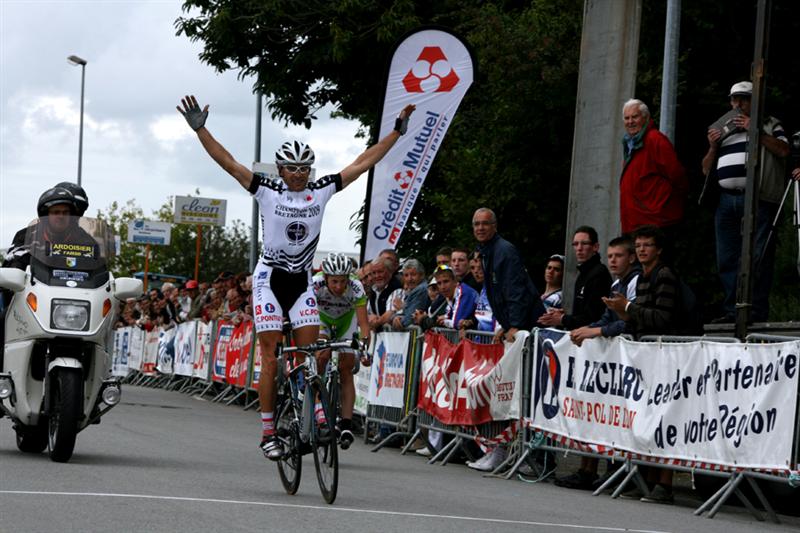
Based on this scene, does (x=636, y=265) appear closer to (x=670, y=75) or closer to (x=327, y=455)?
(x=327, y=455)

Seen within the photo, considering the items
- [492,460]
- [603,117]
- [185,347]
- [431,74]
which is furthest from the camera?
[185,347]

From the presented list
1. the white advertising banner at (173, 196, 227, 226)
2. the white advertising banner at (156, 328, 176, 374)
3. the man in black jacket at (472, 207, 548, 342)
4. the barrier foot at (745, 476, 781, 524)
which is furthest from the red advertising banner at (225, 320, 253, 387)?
the white advertising banner at (173, 196, 227, 226)

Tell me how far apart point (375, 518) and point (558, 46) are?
1701 cm

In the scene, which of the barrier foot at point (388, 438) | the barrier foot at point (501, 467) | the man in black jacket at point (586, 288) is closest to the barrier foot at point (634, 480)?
the man in black jacket at point (586, 288)

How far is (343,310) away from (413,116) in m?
5.07

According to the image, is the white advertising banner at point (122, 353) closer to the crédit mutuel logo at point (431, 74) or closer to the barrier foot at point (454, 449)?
the crédit mutuel logo at point (431, 74)

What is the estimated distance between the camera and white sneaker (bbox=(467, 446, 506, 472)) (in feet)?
47.0

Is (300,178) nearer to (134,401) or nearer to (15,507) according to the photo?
(15,507)

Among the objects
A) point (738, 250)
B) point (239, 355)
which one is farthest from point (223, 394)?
point (738, 250)

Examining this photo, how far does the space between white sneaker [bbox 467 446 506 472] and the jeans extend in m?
2.32

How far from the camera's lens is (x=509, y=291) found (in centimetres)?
1398

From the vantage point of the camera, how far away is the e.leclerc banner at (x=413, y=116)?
61.4ft

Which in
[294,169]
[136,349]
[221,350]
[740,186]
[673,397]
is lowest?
[136,349]

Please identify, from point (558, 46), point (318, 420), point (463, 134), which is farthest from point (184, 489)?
point (463, 134)
